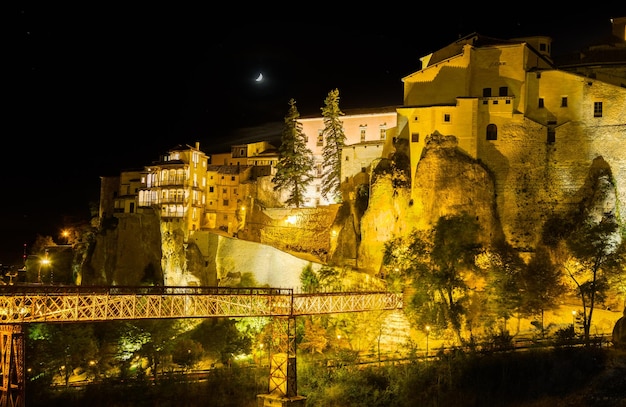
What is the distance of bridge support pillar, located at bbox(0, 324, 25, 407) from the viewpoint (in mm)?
28562

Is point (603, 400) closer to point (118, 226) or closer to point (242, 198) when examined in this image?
point (242, 198)

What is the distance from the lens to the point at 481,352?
1618 inches

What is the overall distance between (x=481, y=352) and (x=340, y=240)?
20261mm

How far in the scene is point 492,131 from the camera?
180ft

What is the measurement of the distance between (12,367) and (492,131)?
128 feet

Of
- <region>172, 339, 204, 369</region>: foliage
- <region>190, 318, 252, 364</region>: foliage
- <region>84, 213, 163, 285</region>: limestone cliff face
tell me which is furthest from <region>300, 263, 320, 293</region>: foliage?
<region>84, 213, 163, 285</region>: limestone cliff face

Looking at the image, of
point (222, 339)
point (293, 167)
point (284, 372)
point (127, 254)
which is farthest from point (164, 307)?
point (127, 254)

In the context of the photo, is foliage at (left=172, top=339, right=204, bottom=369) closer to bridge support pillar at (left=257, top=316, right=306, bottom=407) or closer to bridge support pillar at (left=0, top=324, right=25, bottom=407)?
bridge support pillar at (left=257, top=316, right=306, bottom=407)

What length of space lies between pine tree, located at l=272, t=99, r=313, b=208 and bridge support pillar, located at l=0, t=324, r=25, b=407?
42.7m

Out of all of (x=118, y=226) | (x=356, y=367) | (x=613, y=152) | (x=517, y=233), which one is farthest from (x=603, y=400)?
(x=118, y=226)

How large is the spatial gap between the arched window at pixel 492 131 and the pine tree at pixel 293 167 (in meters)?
22.0

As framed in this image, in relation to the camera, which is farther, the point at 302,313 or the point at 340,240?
the point at 340,240

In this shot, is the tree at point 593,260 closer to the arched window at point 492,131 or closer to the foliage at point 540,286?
the foliage at point 540,286

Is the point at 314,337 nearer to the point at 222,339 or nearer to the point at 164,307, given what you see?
the point at 222,339
